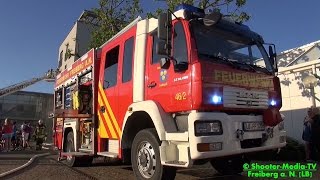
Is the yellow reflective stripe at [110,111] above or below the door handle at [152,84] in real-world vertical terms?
below

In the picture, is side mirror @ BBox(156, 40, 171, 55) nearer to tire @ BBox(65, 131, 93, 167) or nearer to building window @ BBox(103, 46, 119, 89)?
building window @ BBox(103, 46, 119, 89)

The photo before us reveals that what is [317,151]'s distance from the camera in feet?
35.3

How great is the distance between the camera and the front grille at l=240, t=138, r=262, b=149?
19.9 feet

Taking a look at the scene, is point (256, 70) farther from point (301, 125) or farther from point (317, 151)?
point (301, 125)

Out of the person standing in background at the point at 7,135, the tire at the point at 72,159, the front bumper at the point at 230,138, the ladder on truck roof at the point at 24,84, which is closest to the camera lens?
the front bumper at the point at 230,138

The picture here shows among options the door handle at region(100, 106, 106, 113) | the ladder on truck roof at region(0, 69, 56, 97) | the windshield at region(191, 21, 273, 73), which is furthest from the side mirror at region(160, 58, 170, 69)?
the ladder on truck roof at region(0, 69, 56, 97)

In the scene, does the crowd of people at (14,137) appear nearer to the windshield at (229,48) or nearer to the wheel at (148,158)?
the wheel at (148,158)

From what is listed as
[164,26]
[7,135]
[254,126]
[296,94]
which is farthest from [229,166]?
[7,135]

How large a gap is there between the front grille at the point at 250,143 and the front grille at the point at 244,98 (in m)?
0.55

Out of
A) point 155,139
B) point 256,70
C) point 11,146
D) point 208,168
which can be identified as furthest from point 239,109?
point 11,146

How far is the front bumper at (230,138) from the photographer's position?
17.7 ft

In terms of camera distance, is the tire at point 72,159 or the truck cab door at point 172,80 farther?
the tire at point 72,159

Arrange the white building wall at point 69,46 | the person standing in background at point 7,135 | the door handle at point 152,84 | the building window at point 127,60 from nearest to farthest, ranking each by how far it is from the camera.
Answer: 1. the door handle at point 152,84
2. the building window at point 127,60
3. the person standing in background at point 7,135
4. the white building wall at point 69,46

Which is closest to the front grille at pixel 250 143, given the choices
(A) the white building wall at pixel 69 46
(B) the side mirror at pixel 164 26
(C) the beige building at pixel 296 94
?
(B) the side mirror at pixel 164 26
